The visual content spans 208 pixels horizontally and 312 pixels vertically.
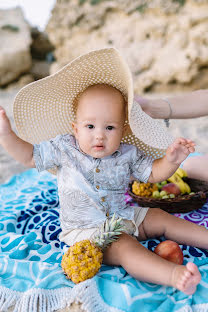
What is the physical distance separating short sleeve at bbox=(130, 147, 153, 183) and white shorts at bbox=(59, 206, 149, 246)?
237mm

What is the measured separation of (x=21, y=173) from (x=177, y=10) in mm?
6951

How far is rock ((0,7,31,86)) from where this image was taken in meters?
11.1

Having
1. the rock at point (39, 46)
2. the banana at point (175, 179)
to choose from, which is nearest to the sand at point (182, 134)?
the banana at point (175, 179)

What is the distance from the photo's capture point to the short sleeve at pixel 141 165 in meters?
1.94

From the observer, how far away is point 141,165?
195 cm

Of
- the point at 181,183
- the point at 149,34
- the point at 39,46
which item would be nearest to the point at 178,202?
the point at 181,183

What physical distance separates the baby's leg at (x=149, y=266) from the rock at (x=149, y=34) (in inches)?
280

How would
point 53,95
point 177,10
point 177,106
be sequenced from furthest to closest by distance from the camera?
point 177,10 < point 177,106 < point 53,95

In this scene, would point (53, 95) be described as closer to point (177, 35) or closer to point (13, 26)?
point (177, 35)

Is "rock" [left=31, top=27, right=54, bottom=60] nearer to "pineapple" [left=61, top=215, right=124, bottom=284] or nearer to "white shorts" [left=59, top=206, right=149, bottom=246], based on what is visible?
"white shorts" [left=59, top=206, right=149, bottom=246]

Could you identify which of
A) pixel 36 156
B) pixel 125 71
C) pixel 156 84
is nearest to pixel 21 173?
pixel 36 156

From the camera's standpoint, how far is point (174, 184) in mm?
2488

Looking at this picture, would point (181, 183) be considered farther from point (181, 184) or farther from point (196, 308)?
point (196, 308)

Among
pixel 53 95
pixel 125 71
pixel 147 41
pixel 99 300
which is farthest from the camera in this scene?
pixel 147 41
